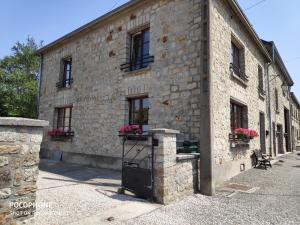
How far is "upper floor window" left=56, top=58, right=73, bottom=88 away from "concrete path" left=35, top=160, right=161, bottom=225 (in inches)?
219

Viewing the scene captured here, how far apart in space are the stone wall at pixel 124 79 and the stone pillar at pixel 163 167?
5.19 feet

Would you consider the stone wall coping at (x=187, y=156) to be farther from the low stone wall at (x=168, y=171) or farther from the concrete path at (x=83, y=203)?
the concrete path at (x=83, y=203)

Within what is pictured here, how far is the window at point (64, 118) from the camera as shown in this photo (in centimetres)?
1023

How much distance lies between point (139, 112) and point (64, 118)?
4626 mm

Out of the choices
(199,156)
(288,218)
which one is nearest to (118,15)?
(199,156)

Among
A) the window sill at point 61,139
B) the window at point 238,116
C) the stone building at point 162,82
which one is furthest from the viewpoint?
the window sill at point 61,139

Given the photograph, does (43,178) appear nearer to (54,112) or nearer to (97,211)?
(97,211)

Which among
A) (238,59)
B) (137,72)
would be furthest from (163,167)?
(238,59)

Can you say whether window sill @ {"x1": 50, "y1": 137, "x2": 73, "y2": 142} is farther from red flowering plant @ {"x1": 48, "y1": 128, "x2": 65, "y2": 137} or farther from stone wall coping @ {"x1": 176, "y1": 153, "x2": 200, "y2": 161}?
stone wall coping @ {"x1": 176, "y1": 153, "x2": 200, "y2": 161}

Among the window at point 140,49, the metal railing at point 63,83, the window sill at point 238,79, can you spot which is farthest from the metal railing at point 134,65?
the metal railing at point 63,83

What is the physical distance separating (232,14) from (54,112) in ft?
28.6

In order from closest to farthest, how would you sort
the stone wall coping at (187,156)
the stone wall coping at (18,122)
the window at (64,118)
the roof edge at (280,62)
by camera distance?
the stone wall coping at (18,122) → the stone wall coping at (187,156) → the window at (64,118) → the roof edge at (280,62)

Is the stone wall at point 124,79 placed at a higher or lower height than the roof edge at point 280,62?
lower

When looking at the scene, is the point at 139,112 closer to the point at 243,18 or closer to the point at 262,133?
the point at 243,18
